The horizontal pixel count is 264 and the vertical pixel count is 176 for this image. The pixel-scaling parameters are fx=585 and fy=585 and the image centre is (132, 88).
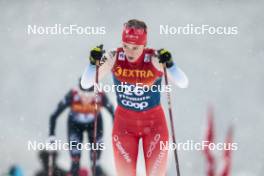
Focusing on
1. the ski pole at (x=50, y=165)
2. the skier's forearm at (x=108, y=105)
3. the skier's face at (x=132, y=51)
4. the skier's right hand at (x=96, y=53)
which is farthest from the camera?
the ski pole at (x=50, y=165)

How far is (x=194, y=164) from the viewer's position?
5031 millimetres

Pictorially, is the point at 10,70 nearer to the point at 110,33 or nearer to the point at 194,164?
the point at 110,33

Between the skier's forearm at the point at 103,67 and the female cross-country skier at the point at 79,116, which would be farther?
the female cross-country skier at the point at 79,116

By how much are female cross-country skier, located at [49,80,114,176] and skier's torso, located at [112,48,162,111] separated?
480 millimetres

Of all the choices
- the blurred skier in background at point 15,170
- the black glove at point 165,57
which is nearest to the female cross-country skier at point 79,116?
the blurred skier in background at point 15,170

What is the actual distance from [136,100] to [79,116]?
0.86m

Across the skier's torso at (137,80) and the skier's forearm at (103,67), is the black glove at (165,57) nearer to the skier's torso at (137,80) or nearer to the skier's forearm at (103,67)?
the skier's torso at (137,80)

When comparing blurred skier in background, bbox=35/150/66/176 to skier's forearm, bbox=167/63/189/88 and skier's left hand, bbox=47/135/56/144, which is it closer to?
skier's left hand, bbox=47/135/56/144

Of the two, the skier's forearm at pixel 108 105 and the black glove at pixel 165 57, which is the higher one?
the black glove at pixel 165 57

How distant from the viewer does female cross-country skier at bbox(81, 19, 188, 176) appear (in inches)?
179

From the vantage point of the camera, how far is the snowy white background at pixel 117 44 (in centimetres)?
508

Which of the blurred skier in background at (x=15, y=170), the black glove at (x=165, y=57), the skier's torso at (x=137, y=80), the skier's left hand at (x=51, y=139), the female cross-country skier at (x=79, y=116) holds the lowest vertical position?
the blurred skier in background at (x=15, y=170)

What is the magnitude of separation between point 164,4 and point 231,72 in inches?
33.7

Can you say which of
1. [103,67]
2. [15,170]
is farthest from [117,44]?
[15,170]
